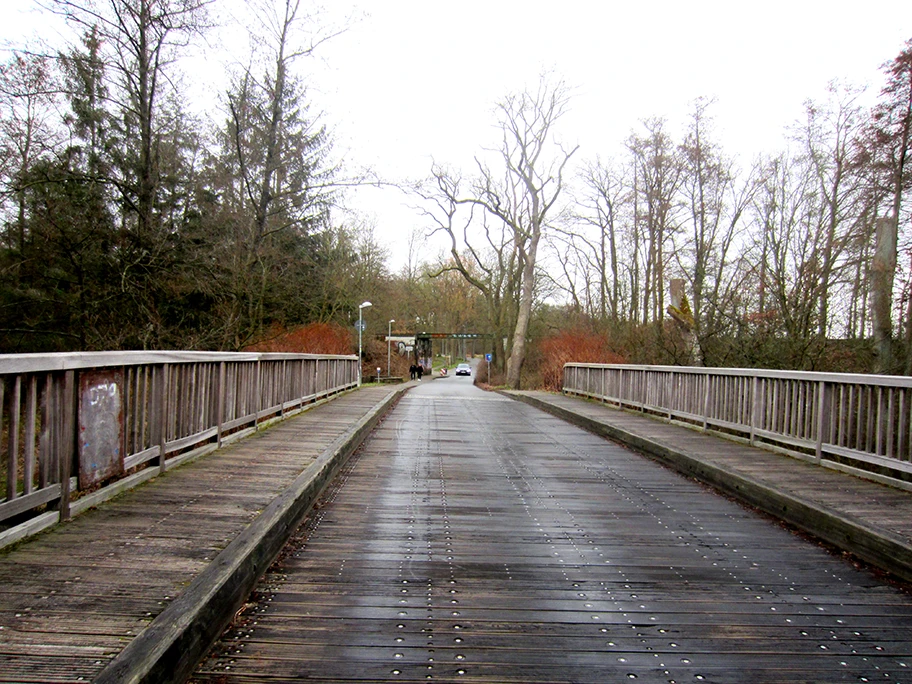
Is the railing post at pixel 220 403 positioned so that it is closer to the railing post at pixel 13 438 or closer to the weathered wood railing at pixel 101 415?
the weathered wood railing at pixel 101 415

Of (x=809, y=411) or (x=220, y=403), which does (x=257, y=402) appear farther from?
(x=809, y=411)

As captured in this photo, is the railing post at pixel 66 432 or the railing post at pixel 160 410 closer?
the railing post at pixel 66 432


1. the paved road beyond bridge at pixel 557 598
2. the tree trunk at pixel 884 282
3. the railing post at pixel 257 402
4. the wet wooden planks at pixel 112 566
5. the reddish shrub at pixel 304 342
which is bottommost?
the paved road beyond bridge at pixel 557 598

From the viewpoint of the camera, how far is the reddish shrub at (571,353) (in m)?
23.9

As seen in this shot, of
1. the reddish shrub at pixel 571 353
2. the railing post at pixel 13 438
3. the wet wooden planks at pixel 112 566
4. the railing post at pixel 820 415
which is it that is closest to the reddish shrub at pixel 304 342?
the reddish shrub at pixel 571 353

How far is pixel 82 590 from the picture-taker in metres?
3.08

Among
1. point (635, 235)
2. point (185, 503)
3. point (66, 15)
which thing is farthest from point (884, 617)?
point (635, 235)

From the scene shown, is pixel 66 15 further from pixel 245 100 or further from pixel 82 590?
pixel 82 590

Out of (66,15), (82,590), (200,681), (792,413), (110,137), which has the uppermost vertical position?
(66,15)

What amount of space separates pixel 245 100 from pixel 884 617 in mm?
17537

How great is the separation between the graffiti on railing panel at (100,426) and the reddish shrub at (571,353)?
63.5 feet

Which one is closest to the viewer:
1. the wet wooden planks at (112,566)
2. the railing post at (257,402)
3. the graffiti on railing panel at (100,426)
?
the wet wooden planks at (112,566)

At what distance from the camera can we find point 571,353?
1013 inches

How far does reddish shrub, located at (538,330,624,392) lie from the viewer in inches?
939
